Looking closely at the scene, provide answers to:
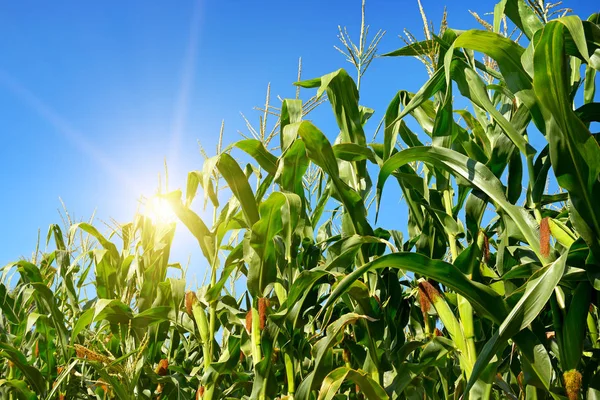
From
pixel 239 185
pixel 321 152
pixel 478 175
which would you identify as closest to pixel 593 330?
pixel 478 175

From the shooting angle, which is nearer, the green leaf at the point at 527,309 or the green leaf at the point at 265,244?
the green leaf at the point at 527,309

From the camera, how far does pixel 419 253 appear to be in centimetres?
117

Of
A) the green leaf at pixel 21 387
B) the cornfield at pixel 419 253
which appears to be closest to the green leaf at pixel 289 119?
the cornfield at pixel 419 253

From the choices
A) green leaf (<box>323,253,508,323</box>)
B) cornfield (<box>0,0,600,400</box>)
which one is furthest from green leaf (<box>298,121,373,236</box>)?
green leaf (<box>323,253,508,323</box>)

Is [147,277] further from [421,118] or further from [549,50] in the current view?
[549,50]

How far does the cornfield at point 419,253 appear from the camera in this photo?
41.9 inches

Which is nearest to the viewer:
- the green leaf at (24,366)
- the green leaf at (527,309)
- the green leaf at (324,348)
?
the green leaf at (527,309)

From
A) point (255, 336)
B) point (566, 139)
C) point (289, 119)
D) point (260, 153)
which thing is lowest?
point (255, 336)

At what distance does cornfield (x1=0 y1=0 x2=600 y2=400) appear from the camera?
1065mm

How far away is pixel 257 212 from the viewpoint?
5.47 feet

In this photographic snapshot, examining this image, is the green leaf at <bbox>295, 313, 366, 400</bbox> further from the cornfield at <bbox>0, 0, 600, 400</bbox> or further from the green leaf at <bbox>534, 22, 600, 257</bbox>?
the green leaf at <bbox>534, 22, 600, 257</bbox>

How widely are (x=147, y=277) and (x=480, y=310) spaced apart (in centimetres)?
132

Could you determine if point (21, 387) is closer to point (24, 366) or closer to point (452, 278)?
point (24, 366)

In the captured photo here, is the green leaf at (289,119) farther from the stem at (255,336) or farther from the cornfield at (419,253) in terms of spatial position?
the stem at (255,336)
